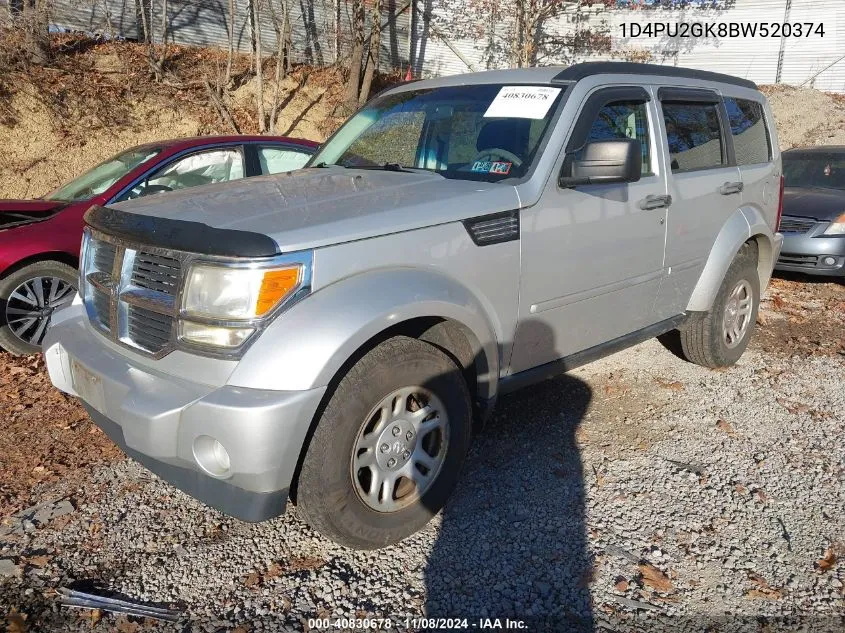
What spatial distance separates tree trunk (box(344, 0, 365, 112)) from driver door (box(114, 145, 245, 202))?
31.6ft

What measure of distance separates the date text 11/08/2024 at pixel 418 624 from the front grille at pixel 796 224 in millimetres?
6546

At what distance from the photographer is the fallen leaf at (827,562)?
2.83 meters

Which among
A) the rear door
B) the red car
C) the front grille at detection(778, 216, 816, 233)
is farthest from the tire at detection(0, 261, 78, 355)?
the front grille at detection(778, 216, 816, 233)

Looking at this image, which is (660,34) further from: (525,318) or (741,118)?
(525,318)

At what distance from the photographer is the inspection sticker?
3.33m

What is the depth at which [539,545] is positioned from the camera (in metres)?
2.96

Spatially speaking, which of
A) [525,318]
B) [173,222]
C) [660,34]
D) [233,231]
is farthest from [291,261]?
[660,34]

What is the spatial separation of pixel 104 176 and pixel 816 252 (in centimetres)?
723

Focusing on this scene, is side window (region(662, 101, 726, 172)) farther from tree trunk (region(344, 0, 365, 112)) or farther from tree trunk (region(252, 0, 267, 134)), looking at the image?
tree trunk (region(344, 0, 365, 112))

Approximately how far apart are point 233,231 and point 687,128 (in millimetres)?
3120

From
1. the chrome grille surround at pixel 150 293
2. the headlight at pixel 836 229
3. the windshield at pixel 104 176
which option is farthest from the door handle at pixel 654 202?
the headlight at pixel 836 229

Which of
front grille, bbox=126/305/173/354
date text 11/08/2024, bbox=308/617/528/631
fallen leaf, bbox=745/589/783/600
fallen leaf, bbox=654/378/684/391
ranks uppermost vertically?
front grille, bbox=126/305/173/354

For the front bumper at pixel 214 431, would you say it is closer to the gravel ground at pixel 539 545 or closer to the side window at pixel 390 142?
the gravel ground at pixel 539 545

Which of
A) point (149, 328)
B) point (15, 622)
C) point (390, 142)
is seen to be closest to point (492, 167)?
point (390, 142)
